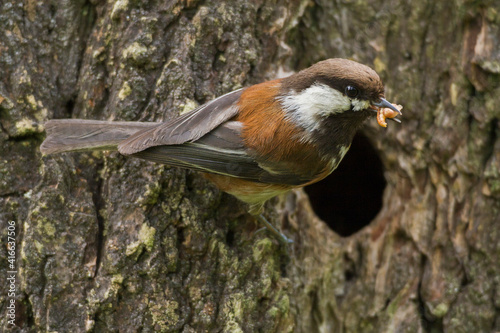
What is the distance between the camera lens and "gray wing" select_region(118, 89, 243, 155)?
2.69m

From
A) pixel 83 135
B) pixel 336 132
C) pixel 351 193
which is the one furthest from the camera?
pixel 351 193

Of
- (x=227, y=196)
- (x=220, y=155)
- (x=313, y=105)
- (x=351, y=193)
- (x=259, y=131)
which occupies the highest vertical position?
(x=313, y=105)

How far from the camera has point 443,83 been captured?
11.9ft

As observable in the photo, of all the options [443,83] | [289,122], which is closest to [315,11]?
[443,83]

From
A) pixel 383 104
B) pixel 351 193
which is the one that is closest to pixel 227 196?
pixel 383 104

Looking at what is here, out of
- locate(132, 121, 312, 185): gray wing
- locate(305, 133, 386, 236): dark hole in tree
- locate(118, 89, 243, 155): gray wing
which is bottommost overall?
locate(305, 133, 386, 236): dark hole in tree

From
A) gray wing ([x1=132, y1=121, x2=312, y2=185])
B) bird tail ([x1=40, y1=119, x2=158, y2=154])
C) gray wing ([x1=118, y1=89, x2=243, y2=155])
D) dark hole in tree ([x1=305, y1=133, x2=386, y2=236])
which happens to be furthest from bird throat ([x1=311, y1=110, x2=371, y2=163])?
dark hole in tree ([x1=305, y1=133, x2=386, y2=236])

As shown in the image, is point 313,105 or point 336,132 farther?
point 336,132

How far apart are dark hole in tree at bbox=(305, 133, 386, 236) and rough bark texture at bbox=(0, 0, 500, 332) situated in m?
0.73

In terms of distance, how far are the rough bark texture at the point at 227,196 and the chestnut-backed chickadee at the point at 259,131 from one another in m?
0.20

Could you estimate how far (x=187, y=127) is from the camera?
9.26 feet

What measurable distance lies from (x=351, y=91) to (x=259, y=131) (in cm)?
56

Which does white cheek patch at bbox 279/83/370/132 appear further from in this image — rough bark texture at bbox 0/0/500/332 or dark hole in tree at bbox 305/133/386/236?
dark hole in tree at bbox 305/133/386/236

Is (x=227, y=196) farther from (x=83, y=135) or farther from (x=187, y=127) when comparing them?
(x=83, y=135)
